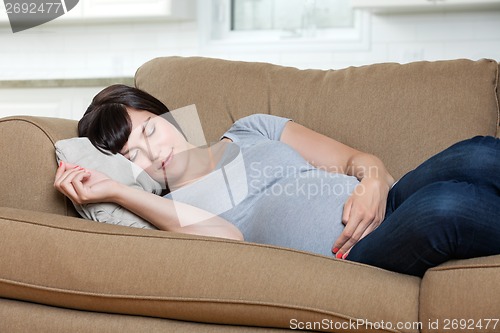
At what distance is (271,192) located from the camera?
1.87m

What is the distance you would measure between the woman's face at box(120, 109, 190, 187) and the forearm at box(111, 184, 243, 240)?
186 mm

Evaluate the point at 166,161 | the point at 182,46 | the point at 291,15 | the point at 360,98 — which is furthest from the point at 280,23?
the point at 166,161

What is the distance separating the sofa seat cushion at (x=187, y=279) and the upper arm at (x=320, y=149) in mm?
529

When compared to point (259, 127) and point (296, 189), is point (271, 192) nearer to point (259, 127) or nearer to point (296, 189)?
point (296, 189)

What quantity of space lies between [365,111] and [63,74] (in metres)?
Result: 1.85

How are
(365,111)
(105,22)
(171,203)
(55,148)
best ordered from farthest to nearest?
(105,22) < (365,111) < (55,148) < (171,203)

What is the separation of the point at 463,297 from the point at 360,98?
923 mm

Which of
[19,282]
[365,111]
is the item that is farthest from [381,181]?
[19,282]

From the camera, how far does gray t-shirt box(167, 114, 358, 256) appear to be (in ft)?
5.66

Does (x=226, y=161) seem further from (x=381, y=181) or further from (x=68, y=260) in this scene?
(x=68, y=260)

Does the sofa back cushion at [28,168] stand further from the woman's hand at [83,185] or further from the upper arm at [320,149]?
the upper arm at [320,149]

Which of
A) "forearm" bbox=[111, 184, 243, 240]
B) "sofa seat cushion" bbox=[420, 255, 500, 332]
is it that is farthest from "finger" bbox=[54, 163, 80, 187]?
"sofa seat cushion" bbox=[420, 255, 500, 332]

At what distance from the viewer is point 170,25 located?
3.30 metres

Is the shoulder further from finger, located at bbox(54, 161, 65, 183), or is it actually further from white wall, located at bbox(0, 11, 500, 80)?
white wall, located at bbox(0, 11, 500, 80)
